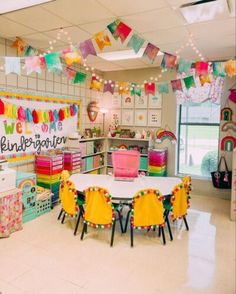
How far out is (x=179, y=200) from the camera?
331cm

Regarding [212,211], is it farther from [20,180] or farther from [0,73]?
[0,73]

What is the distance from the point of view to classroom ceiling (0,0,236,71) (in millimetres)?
2598

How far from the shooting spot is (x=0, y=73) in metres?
3.72

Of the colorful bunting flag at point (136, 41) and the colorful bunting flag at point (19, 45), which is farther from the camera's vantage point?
the colorful bunting flag at point (19, 45)

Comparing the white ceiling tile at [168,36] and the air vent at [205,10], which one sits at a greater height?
the white ceiling tile at [168,36]

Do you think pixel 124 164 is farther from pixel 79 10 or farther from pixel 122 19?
pixel 79 10

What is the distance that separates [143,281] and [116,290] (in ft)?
0.94

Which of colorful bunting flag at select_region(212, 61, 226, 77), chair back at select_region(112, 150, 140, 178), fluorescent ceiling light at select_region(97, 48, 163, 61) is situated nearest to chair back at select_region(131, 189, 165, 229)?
chair back at select_region(112, 150, 140, 178)

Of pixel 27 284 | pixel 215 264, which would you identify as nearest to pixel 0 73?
pixel 27 284

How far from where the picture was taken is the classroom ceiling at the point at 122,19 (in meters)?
2.60

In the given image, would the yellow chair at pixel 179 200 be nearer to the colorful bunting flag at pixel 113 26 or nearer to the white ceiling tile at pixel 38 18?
the colorful bunting flag at pixel 113 26

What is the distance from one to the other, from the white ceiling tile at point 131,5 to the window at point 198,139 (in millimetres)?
3150

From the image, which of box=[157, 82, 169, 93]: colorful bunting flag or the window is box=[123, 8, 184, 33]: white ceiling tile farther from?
the window

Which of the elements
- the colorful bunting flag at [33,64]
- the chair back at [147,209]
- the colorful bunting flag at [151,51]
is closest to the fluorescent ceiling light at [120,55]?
the colorful bunting flag at [151,51]
